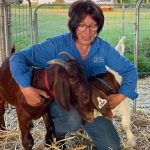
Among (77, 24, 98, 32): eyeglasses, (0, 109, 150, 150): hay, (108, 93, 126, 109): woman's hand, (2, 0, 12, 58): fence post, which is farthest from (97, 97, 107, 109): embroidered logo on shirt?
(2, 0, 12, 58): fence post

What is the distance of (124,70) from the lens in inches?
115

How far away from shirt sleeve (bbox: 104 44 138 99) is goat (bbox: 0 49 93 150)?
37cm

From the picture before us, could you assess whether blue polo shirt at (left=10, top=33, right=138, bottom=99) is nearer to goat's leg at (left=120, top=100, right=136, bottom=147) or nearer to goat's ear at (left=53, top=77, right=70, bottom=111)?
goat's ear at (left=53, top=77, right=70, bottom=111)

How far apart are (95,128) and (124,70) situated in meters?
0.61

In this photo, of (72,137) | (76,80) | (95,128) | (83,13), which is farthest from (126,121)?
(83,13)

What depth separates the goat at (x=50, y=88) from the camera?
2611 millimetres

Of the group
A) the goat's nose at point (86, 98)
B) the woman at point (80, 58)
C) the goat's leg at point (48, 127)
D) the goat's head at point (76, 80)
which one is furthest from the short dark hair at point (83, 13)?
the goat's leg at point (48, 127)

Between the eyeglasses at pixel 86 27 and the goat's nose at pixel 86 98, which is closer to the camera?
the goat's nose at pixel 86 98

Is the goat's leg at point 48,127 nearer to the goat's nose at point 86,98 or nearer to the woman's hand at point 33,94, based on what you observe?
the woman's hand at point 33,94

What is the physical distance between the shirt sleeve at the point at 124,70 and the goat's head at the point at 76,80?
368 millimetres

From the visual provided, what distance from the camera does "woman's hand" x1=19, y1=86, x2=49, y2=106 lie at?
110 inches

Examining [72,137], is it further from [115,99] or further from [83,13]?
[83,13]

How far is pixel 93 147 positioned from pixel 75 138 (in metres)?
0.24

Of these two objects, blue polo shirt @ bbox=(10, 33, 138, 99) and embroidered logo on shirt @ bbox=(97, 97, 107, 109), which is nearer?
embroidered logo on shirt @ bbox=(97, 97, 107, 109)
